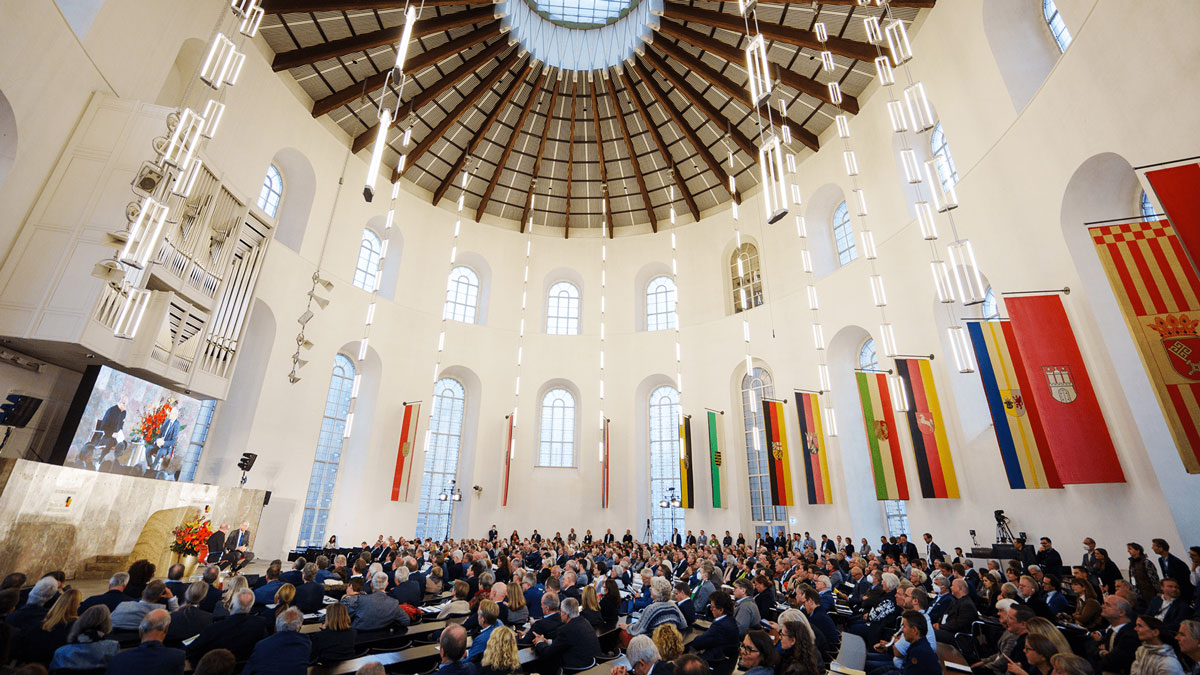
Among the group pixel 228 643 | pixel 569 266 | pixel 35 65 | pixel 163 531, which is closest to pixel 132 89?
pixel 35 65

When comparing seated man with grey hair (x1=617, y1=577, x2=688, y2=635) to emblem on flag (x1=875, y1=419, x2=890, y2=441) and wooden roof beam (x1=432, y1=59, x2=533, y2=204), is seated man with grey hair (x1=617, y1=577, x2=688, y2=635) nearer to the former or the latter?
emblem on flag (x1=875, y1=419, x2=890, y2=441)

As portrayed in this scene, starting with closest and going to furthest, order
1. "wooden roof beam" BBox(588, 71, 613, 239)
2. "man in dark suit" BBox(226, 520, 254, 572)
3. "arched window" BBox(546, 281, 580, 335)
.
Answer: "man in dark suit" BBox(226, 520, 254, 572) < "wooden roof beam" BBox(588, 71, 613, 239) < "arched window" BBox(546, 281, 580, 335)

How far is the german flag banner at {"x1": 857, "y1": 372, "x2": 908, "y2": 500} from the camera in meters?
13.0

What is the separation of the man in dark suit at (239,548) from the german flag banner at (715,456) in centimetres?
1272

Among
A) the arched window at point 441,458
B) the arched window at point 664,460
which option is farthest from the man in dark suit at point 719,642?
the arched window at point 441,458

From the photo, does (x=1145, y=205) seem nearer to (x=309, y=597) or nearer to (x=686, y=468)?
(x=686, y=468)

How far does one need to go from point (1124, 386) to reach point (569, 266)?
683 inches

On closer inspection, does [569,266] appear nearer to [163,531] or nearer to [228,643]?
[163,531]

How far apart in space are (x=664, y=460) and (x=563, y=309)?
7277 mm

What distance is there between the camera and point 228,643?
435cm

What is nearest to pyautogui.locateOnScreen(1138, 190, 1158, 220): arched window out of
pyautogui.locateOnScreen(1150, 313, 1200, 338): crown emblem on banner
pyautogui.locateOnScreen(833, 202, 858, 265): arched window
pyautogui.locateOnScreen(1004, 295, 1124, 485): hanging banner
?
pyautogui.locateOnScreen(1004, 295, 1124, 485): hanging banner

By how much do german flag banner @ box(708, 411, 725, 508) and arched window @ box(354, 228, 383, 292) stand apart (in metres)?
12.2

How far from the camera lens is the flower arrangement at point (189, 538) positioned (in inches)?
391

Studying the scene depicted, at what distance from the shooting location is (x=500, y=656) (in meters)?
3.90
